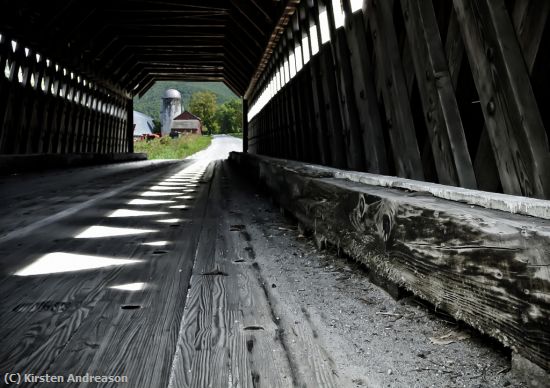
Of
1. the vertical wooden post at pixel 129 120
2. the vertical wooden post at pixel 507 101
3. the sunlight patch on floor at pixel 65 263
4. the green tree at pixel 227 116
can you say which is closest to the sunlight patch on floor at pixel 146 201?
the sunlight patch on floor at pixel 65 263

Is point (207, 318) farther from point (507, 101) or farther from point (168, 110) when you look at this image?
point (168, 110)

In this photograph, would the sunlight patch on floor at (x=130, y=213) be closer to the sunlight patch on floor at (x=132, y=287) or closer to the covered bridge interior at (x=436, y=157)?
the covered bridge interior at (x=436, y=157)

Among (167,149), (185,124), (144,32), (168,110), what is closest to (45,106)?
(144,32)

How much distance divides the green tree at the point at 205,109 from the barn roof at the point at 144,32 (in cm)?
10489

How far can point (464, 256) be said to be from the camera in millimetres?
1450

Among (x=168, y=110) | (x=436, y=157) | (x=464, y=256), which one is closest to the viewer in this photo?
(x=464, y=256)

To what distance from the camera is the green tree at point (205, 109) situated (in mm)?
122438

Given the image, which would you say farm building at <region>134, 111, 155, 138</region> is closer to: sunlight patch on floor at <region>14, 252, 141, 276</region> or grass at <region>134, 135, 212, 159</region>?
grass at <region>134, 135, 212, 159</region>

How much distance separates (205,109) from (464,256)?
125 metres

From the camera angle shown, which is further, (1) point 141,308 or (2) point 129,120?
(2) point 129,120

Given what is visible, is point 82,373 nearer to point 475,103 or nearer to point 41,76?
point 475,103

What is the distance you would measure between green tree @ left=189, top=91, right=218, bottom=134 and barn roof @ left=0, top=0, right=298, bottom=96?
10489 cm

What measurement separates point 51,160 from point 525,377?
1264 cm

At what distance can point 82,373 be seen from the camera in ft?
4.53
